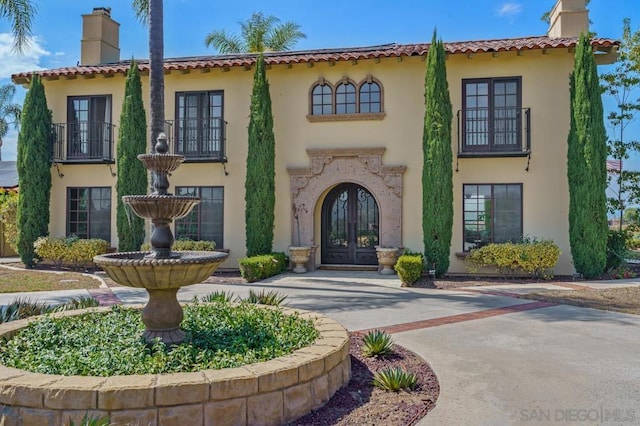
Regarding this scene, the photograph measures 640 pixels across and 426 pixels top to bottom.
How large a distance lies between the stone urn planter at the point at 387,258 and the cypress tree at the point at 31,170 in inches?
430

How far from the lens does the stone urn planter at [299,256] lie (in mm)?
13922

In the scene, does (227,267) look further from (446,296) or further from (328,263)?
(446,296)

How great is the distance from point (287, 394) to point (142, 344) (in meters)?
1.83

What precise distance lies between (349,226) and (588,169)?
6807 mm

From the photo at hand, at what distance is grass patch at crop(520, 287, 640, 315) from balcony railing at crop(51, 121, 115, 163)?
13.4 m

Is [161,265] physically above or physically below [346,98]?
below

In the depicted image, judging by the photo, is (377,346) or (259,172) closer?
(377,346)

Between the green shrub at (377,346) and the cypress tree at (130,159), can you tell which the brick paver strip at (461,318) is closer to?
the green shrub at (377,346)

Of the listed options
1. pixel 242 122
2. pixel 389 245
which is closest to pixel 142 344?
pixel 389 245

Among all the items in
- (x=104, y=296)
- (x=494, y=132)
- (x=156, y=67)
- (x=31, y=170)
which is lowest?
(x=104, y=296)

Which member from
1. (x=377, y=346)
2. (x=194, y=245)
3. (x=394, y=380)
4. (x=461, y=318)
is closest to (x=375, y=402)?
(x=394, y=380)

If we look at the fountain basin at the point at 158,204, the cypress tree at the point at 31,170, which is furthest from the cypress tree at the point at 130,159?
the fountain basin at the point at 158,204

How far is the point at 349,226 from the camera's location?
15.0 metres

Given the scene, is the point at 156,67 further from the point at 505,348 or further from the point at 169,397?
the point at 505,348
